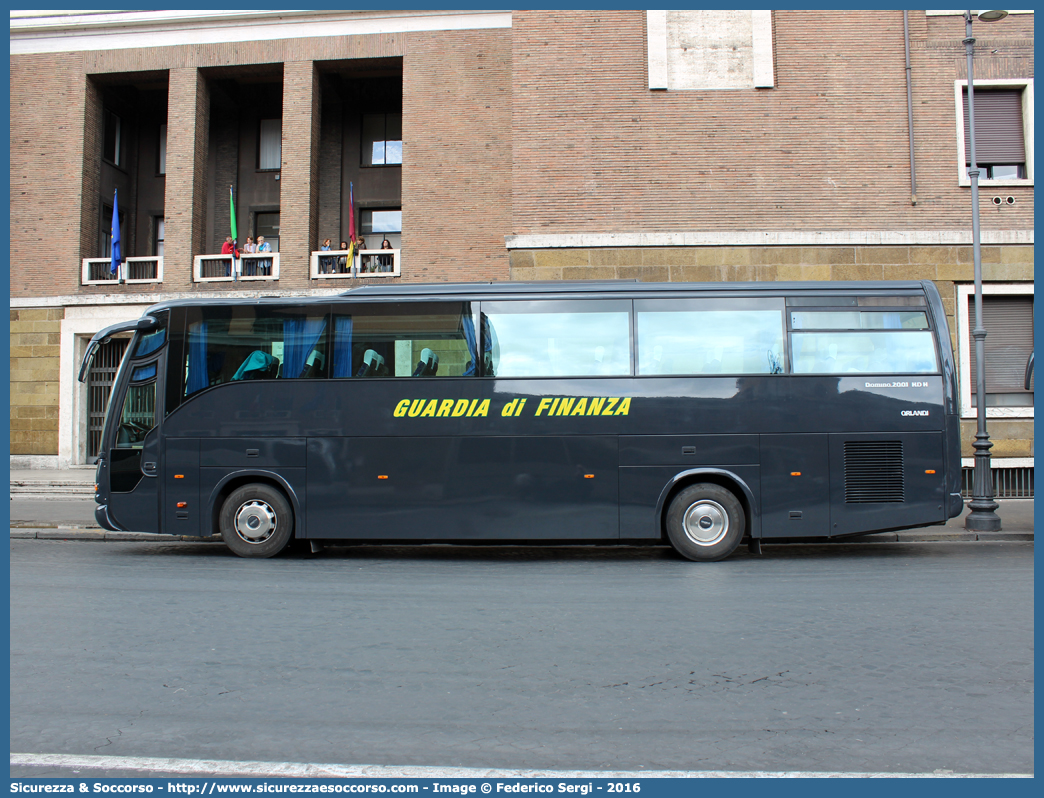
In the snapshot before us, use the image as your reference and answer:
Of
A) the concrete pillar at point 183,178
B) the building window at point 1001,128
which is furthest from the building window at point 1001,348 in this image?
the concrete pillar at point 183,178

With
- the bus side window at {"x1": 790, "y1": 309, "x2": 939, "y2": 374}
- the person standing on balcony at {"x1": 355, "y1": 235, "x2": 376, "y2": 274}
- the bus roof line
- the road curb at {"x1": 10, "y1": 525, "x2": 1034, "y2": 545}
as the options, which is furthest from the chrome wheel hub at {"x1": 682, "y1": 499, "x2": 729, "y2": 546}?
the person standing on balcony at {"x1": 355, "y1": 235, "x2": 376, "y2": 274}

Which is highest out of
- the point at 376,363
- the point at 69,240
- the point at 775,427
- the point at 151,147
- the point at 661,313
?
the point at 151,147

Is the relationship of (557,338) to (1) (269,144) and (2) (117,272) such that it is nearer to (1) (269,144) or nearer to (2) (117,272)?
(2) (117,272)

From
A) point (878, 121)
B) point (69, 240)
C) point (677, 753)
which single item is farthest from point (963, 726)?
point (69, 240)

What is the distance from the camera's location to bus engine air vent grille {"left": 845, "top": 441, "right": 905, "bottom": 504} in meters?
9.40

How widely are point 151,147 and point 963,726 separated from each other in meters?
27.2

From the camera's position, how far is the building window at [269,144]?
942 inches

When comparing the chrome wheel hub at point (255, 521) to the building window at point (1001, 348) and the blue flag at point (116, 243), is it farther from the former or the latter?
the blue flag at point (116, 243)

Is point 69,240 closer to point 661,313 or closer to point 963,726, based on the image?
point 661,313

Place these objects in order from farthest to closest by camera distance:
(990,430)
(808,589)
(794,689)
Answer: (990,430)
(808,589)
(794,689)

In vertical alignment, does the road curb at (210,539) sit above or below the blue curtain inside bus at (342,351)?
below

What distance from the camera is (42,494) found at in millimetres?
17312

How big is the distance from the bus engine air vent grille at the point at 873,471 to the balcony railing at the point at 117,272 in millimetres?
19345

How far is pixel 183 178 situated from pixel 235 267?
3.02 meters
